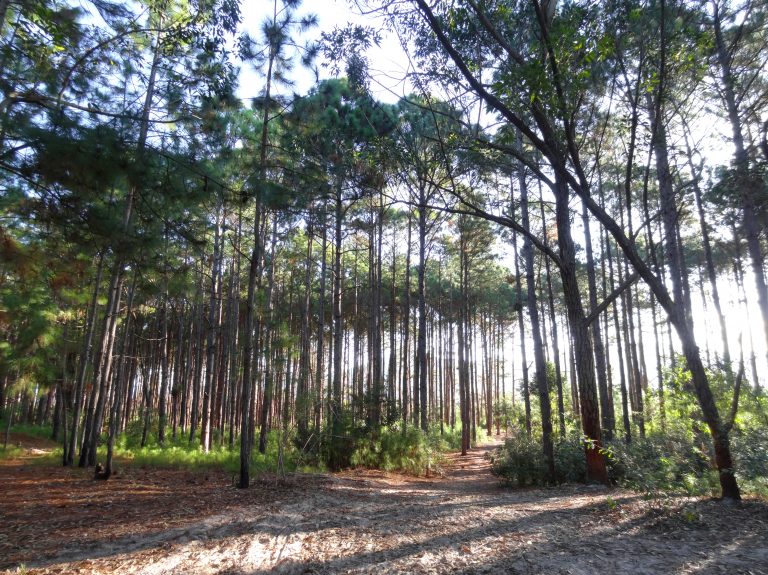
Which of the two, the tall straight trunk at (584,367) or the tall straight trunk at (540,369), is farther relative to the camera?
the tall straight trunk at (540,369)

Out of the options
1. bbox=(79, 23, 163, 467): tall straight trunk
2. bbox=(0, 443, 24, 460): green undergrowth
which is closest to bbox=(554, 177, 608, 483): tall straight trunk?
bbox=(79, 23, 163, 467): tall straight trunk

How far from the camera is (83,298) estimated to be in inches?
448

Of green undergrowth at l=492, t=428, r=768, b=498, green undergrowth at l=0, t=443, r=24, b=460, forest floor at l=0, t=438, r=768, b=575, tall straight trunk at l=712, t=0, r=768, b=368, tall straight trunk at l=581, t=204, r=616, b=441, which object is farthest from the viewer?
tall straight trunk at l=581, t=204, r=616, b=441

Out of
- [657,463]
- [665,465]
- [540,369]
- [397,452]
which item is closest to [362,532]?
[665,465]

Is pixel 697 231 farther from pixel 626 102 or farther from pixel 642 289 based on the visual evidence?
pixel 626 102

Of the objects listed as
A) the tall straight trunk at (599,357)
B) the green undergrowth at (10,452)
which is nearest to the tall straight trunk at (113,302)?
the green undergrowth at (10,452)

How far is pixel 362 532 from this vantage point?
4.89 meters

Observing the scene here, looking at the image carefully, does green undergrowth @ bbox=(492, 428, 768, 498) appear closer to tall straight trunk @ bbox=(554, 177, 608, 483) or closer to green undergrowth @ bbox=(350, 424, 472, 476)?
tall straight trunk @ bbox=(554, 177, 608, 483)

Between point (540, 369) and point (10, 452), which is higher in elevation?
point (540, 369)

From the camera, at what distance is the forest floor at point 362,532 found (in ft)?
12.2

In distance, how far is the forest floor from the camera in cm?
371

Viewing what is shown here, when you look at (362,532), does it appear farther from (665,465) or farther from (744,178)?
(744,178)

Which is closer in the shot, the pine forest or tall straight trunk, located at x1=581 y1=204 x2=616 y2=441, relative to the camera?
the pine forest

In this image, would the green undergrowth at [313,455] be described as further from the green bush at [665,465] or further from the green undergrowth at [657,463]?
the green bush at [665,465]
